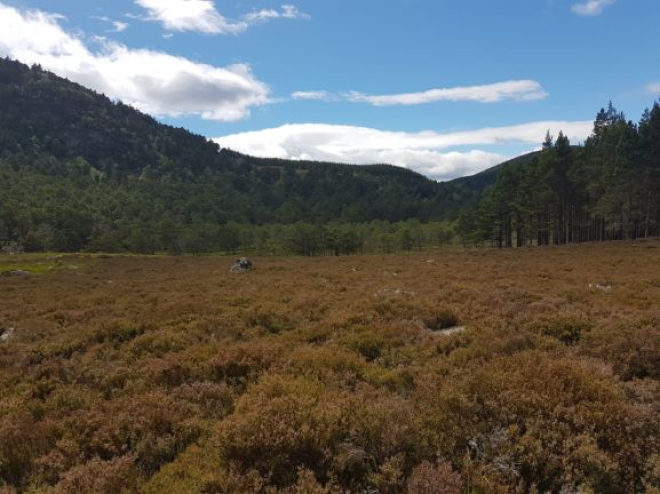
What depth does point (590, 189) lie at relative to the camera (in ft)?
176

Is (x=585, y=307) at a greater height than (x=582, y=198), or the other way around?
(x=582, y=198)

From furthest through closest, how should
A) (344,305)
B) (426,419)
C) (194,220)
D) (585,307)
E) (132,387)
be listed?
(194,220), (344,305), (585,307), (132,387), (426,419)

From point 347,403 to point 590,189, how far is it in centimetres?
6015

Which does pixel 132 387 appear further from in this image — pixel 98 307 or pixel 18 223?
pixel 18 223

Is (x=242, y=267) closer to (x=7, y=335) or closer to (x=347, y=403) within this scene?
(x=7, y=335)

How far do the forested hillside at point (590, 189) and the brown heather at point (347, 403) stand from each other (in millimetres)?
47153

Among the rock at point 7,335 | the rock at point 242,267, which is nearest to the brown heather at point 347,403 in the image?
the rock at point 7,335

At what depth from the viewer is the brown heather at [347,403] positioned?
14.4 feet

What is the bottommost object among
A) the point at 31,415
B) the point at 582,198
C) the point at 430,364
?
the point at 31,415

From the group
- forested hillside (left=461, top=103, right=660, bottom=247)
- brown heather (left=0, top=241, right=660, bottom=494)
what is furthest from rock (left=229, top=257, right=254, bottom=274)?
forested hillside (left=461, top=103, right=660, bottom=247)

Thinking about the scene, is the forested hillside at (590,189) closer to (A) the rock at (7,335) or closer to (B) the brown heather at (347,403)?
(B) the brown heather at (347,403)

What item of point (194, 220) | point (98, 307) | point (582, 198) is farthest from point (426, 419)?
point (194, 220)

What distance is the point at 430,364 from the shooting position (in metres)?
7.63

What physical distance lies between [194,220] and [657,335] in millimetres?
188483
